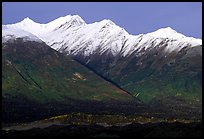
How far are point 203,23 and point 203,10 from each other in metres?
1.44

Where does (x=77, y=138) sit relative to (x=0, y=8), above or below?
below

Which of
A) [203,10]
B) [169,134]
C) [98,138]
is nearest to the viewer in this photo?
[203,10]

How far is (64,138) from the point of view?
614 ft

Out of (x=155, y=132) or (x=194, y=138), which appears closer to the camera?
(x=194, y=138)

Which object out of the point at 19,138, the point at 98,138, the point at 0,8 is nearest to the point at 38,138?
the point at 19,138

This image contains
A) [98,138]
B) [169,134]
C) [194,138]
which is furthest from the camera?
[98,138]

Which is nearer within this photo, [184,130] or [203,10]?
[203,10]

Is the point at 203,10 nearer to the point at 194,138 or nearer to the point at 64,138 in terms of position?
the point at 194,138

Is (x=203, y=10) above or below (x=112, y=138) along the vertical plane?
above

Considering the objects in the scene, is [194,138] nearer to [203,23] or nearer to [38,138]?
[38,138]

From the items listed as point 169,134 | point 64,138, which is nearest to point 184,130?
point 169,134

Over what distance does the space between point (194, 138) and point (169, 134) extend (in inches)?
Answer: 1027

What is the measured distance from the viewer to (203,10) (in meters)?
52.3

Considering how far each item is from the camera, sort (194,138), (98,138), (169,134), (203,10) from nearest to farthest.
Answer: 1. (203,10)
2. (194,138)
3. (169,134)
4. (98,138)
